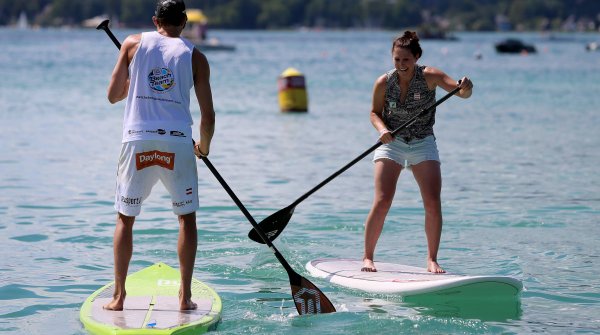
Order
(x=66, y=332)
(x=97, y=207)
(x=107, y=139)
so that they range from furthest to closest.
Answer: (x=107, y=139)
(x=97, y=207)
(x=66, y=332)

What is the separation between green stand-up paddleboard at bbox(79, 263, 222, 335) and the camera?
22.4 feet

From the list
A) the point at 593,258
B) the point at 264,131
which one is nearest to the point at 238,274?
the point at 593,258

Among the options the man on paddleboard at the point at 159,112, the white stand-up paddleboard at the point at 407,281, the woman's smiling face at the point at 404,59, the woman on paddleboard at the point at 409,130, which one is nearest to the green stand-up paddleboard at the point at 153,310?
the man on paddleboard at the point at 159,112

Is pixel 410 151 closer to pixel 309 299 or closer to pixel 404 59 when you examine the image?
pixel 404 59

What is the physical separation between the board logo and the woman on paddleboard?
1974 mm

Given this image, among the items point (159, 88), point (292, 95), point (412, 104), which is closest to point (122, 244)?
point (159, 88)

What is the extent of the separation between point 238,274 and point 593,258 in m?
2.97

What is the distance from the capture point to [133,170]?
6.85 m

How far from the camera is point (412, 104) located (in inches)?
331

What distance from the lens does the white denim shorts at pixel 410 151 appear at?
27.6ft

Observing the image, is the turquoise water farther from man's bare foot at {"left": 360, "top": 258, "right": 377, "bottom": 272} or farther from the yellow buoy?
the yellow buoy

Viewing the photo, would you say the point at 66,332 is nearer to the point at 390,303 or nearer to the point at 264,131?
the point at 390,303

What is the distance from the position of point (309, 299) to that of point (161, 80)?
1.89 meters

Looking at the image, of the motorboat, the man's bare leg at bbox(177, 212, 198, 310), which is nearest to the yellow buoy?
the man's bare leg at bbox(177, 212, 198, 310)
